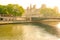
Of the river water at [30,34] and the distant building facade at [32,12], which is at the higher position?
the distant building facade at [32,12]

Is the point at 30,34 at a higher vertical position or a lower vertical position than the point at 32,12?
lower

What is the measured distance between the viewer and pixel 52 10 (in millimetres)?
5285

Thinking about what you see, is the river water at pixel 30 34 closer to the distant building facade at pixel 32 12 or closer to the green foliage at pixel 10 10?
the distant building facade at pixel 32 12

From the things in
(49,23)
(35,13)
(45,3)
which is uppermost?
(45,3)

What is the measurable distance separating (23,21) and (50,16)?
3.10 feet

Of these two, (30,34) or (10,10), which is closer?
(30,34)

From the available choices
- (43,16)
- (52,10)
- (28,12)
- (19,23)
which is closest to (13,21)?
(19,23)

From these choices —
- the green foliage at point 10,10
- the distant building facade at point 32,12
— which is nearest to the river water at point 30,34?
the distant building facade at point 32,12

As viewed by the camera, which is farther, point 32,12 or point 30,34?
point 32,12

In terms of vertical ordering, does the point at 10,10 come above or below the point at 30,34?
above

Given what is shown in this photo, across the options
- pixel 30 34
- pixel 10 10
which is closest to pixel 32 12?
pixel 10 10

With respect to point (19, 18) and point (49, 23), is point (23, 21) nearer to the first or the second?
point (19, 18)

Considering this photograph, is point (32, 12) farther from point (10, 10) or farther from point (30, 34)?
point (30, 34)

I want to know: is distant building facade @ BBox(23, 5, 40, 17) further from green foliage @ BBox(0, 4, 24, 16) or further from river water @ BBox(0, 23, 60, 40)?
river water @ BBox(0, 23, 60, 40)
